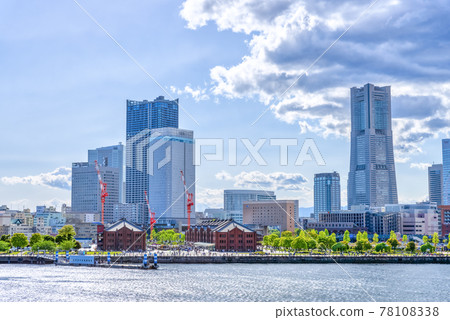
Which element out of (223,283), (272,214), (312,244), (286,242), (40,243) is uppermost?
(272,214)

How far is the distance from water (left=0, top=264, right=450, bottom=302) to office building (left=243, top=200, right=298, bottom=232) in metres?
112

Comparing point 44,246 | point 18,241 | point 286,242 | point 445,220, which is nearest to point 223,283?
point 44,246

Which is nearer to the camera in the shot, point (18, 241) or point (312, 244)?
point (18, 241)

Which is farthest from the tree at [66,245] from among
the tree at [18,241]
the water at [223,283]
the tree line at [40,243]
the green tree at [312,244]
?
the green tree at [312,244]

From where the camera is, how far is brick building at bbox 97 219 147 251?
310 feet

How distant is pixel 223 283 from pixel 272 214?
5535 inches

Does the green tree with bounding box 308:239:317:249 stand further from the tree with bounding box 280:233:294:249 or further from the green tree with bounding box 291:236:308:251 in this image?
the tree with bounding box 280:233:294:249

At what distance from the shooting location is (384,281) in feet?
192

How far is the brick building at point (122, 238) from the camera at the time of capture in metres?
94.6

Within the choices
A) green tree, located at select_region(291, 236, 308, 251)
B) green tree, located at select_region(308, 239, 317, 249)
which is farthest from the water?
green tree, located at select_region(308, 239, 317, 249)

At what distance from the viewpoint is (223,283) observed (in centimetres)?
5294

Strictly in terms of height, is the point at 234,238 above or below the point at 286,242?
above

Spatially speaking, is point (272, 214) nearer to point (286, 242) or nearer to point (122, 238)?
point (286, 242)
